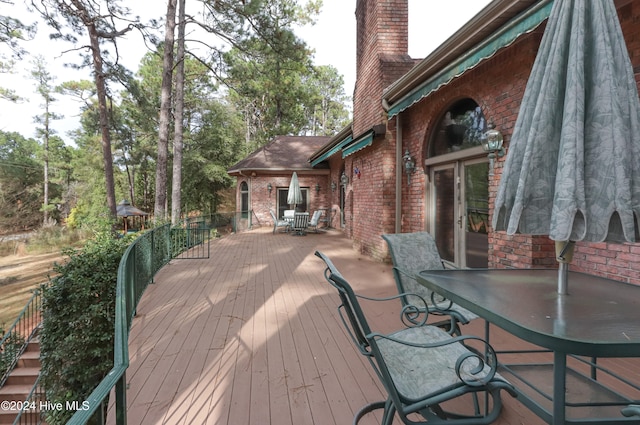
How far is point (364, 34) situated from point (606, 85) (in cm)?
691

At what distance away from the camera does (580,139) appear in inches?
55.8

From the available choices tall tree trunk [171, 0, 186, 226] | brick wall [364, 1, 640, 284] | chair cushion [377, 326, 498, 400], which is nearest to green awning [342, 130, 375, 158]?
brick wall [364, 1, 640, 284]

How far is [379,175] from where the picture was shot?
22.0 feet

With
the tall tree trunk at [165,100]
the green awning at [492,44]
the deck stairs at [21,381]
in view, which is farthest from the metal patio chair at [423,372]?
the tall tree trunk at [165,100]

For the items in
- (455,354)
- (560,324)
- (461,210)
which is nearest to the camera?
(560,324)

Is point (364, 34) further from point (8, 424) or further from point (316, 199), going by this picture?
point (8, 424)

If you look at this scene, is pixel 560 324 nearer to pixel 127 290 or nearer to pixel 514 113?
pixel 514 113

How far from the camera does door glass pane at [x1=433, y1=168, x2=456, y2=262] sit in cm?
522

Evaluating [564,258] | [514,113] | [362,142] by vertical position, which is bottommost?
[564,258]

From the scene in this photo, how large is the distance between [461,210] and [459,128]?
1.28m

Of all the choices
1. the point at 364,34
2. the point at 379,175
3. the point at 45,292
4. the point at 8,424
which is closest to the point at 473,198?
the point at 379,175

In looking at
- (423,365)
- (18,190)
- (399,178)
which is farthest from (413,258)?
(18,190)

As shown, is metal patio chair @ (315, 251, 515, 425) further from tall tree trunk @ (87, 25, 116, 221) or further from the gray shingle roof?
the gray shingle roof

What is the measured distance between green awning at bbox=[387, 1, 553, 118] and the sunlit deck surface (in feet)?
9.22
